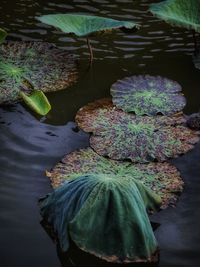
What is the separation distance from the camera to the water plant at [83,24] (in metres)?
3.37

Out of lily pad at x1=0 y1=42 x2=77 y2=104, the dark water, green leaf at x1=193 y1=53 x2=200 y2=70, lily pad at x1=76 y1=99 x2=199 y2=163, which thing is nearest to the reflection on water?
the dark water

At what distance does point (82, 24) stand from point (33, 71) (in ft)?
1.71

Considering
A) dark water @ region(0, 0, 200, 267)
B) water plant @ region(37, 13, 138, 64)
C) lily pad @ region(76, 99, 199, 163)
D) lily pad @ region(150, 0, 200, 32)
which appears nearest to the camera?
dark water @ region(0, 0, 200, 267)

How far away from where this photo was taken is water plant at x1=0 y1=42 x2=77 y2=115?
327cm

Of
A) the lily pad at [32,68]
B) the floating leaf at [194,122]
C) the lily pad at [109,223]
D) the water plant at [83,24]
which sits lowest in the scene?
the lily pad at [109,223]

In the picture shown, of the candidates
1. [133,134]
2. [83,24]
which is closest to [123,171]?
[133,134]

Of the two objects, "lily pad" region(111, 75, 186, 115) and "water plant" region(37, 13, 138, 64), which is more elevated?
"water plant" region(37, 13, 138, 64)

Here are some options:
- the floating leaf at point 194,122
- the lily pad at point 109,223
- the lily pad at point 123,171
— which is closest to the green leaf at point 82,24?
the floating leaf at point 194,122

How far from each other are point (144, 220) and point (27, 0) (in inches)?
127

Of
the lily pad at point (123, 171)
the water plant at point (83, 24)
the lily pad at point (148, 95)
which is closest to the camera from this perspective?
the lily pad at point (123, 171)

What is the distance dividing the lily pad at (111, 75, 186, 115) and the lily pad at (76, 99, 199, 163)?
65 millimetres

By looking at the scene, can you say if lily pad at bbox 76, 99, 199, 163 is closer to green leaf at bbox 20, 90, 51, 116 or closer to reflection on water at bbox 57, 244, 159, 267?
green leaf at bbox 20, 90, 51, 116

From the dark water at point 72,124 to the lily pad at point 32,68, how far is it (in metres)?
0.08

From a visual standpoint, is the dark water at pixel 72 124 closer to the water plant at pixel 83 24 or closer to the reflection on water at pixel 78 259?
the reflection on water at pixel 78 259
